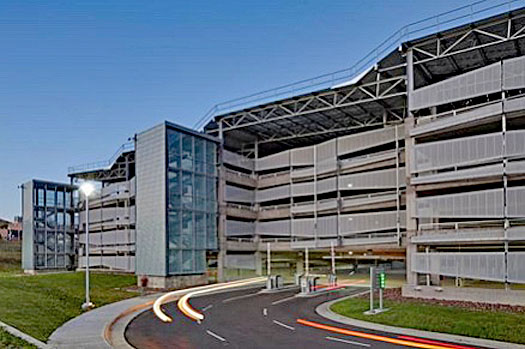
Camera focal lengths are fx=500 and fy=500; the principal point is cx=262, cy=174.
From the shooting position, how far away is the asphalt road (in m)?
19.8

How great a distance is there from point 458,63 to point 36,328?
115 ft

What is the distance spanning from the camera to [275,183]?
194 feet

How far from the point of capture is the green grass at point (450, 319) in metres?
20.7

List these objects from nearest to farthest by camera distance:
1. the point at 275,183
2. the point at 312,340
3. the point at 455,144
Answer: the point at 312,340, the point at 455,144, the point at 275,183

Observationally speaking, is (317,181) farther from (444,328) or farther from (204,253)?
(444,328)

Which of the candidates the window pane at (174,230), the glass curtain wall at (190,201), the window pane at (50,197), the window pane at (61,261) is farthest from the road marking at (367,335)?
the window pane at (50,197)

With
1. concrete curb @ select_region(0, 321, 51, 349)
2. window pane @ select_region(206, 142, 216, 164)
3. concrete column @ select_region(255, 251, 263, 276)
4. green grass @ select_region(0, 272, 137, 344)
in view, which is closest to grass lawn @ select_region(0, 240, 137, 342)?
green grass @ select_region(0, 272, 137, 344)

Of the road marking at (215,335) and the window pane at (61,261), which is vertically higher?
the road marking at (215,335)

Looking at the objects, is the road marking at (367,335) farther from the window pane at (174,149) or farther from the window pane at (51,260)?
the window pane at (51,260)

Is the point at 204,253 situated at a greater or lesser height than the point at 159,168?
lesser

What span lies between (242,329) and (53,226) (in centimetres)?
5570

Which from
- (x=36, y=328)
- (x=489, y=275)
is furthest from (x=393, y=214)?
(x=36, y=328)

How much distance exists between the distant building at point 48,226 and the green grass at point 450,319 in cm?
5194

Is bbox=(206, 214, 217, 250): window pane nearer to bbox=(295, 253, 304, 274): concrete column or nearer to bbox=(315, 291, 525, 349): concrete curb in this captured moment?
bbox=(295, 253, 304, 274): concrete column
